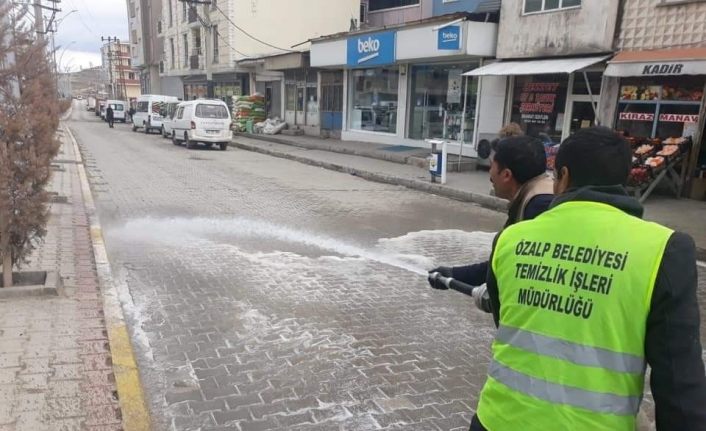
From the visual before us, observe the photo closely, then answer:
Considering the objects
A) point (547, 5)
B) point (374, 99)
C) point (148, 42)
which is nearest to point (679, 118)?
point (547, 5)

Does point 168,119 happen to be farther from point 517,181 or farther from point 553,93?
point 517,181

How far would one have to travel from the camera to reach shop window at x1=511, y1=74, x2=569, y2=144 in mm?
14961

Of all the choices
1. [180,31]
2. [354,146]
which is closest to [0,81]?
[354,146]

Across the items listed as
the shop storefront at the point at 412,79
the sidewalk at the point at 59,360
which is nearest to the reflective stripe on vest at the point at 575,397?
the sidewalk at the point at 59,360

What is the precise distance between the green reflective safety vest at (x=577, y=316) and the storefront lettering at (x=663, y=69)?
36.7 ft

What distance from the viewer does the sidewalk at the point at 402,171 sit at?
10.5 m

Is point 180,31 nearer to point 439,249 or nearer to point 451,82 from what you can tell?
point 451,82

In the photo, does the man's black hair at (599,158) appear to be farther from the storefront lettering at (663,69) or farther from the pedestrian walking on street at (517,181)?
the storefront lettering at (663,69)

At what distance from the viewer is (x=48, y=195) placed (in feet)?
17.0

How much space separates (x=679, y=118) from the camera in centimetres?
1212

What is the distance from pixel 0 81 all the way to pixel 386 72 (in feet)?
61.8

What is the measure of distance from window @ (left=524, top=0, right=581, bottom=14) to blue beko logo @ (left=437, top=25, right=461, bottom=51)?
196cm

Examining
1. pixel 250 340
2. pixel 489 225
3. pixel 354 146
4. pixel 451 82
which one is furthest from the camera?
pixel 354 146

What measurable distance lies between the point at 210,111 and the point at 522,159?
21.0m
